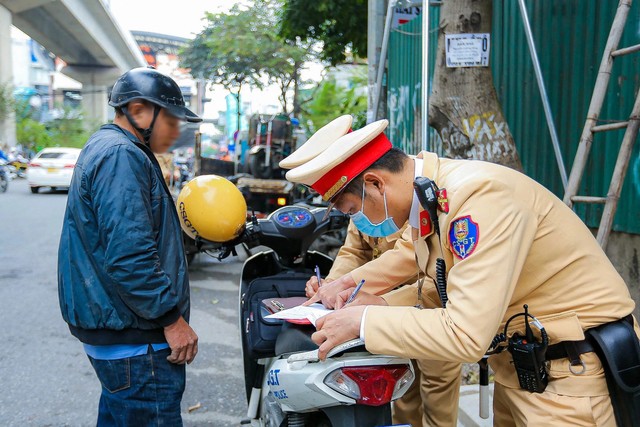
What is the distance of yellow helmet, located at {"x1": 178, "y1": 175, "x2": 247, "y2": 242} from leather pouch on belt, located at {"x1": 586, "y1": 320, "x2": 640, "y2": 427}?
5.99 feet

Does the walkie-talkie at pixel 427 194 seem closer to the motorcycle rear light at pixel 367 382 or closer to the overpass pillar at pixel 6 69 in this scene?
the motorcycle rear light at pixel 367 382

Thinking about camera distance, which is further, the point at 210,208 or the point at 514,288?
the point at 210,208

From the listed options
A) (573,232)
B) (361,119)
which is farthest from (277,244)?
(361,119)

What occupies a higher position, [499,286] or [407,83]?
[407,83]

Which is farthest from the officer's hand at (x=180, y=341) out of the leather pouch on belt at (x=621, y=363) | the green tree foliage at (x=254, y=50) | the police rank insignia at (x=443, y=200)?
the green tree foliage at (x=254, y=50)

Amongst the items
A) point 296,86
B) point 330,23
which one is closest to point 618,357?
point 330,23

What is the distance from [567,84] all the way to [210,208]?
308 centimetres

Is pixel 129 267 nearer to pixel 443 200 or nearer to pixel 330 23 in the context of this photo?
pixel 443 200

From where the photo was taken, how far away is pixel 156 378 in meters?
2.22

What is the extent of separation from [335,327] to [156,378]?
829mm

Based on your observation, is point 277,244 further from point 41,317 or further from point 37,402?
point 41,317

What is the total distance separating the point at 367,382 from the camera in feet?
6.29

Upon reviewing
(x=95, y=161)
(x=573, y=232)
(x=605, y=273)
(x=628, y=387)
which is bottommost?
(x=628, y=387)

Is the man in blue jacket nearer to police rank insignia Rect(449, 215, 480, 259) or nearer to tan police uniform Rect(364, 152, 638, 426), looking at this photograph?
tan police uniform Rect(364, 152, 638, 426)
